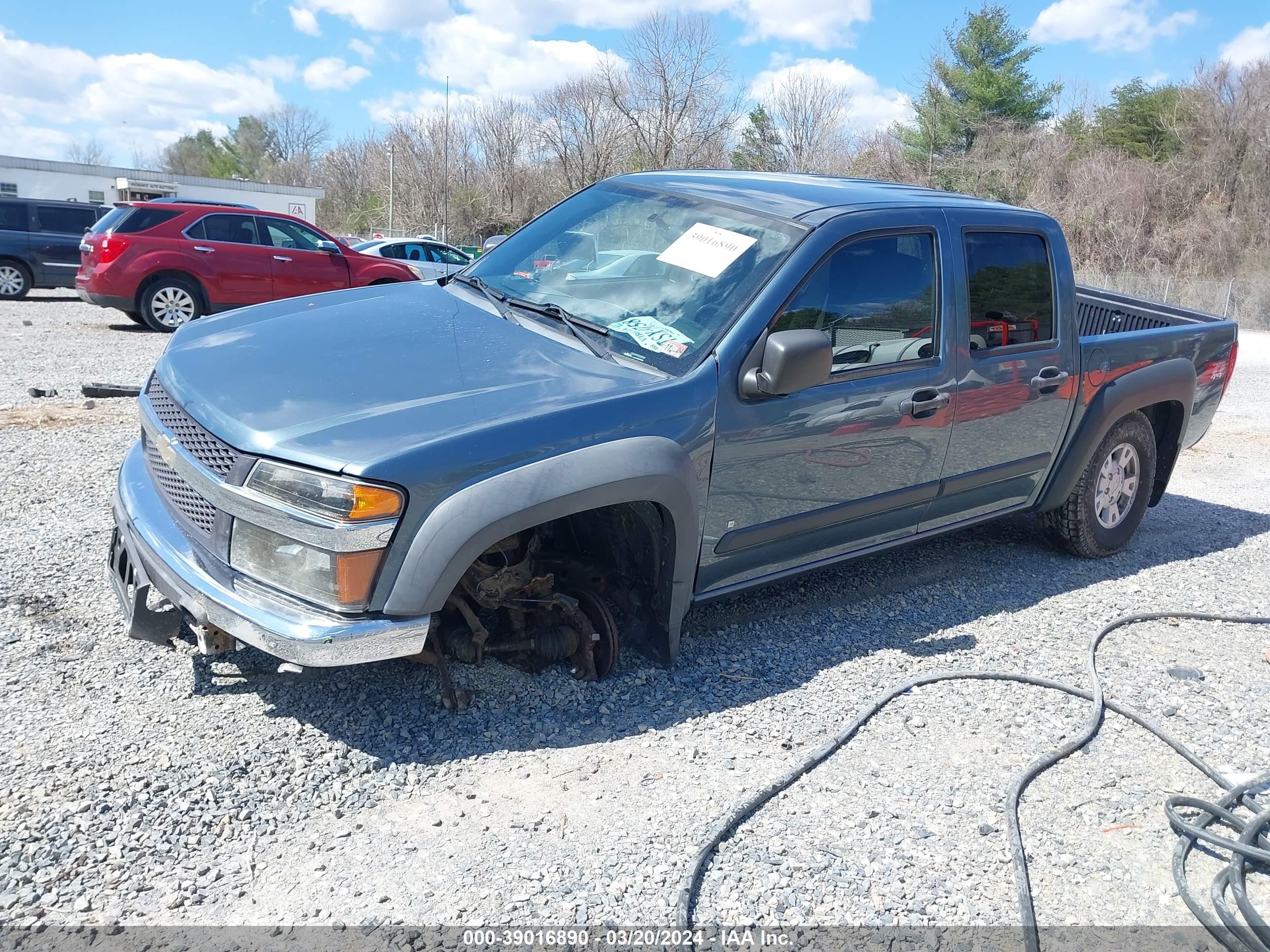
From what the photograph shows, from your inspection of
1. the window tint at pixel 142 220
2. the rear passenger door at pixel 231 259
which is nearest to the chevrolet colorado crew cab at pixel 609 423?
the rear passenger door at pixel 231 259

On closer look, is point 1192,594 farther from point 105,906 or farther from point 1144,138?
point 1144,138

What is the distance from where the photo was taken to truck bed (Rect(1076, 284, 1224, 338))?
237 inches

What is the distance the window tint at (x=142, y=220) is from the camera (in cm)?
1230

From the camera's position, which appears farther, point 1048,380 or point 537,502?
point 1048,380

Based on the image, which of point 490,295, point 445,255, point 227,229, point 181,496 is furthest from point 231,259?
point 181,496

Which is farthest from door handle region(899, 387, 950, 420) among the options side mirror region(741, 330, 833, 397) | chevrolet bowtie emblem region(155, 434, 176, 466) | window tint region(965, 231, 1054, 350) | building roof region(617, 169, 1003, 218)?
chevrolet bowtie emblem region(155, 434, 176, 466)

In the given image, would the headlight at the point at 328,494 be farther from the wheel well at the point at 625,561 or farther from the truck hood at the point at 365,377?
the wheel well at the point at 625,561

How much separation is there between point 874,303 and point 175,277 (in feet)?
36.6

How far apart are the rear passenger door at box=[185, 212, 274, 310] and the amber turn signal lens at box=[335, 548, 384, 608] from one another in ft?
36.5

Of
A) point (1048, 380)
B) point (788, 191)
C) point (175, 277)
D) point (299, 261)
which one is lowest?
point (175, 277)

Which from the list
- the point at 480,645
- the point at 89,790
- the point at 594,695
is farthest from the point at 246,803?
the point at 594,695

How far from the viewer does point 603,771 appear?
320 cm

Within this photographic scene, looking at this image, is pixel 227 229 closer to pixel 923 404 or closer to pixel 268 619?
pixel 923 404

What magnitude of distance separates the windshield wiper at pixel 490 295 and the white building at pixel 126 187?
43.1m
